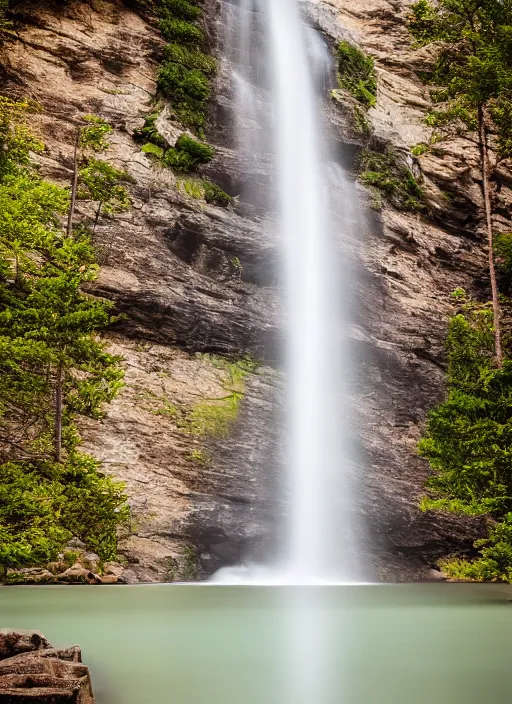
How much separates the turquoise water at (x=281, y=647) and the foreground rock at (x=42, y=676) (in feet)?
0.94

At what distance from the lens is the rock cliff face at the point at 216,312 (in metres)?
18.2

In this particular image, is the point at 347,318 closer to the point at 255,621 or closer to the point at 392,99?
the point at 392,99

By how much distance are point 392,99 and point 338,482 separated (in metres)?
17.4

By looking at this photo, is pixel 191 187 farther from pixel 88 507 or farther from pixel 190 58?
pixel 88 507

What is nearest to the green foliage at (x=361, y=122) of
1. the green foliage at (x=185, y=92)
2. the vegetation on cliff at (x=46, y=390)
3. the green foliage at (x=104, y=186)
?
the green foliage at (x=185, y=92)

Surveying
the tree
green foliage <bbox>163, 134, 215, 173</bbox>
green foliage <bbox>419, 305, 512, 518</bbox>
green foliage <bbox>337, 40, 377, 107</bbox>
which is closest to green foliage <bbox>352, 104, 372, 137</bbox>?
green foliage <bbox>337, 40, 377, 107</bbox>

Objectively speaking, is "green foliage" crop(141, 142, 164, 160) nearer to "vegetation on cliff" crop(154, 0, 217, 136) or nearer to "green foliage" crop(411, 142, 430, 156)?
"vegetation on cliff" crop(154, 0, 217, 136)

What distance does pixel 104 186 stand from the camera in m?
21.2

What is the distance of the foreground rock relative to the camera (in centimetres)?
361

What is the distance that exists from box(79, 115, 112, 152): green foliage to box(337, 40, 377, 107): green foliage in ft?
34.1

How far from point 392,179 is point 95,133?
11338 millimetres

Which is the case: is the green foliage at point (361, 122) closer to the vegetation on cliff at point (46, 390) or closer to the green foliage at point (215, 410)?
the green foliage at point (215, 410)

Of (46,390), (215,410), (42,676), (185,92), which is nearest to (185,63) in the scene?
(185,92)

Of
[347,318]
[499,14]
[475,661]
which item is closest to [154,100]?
[347,318]
